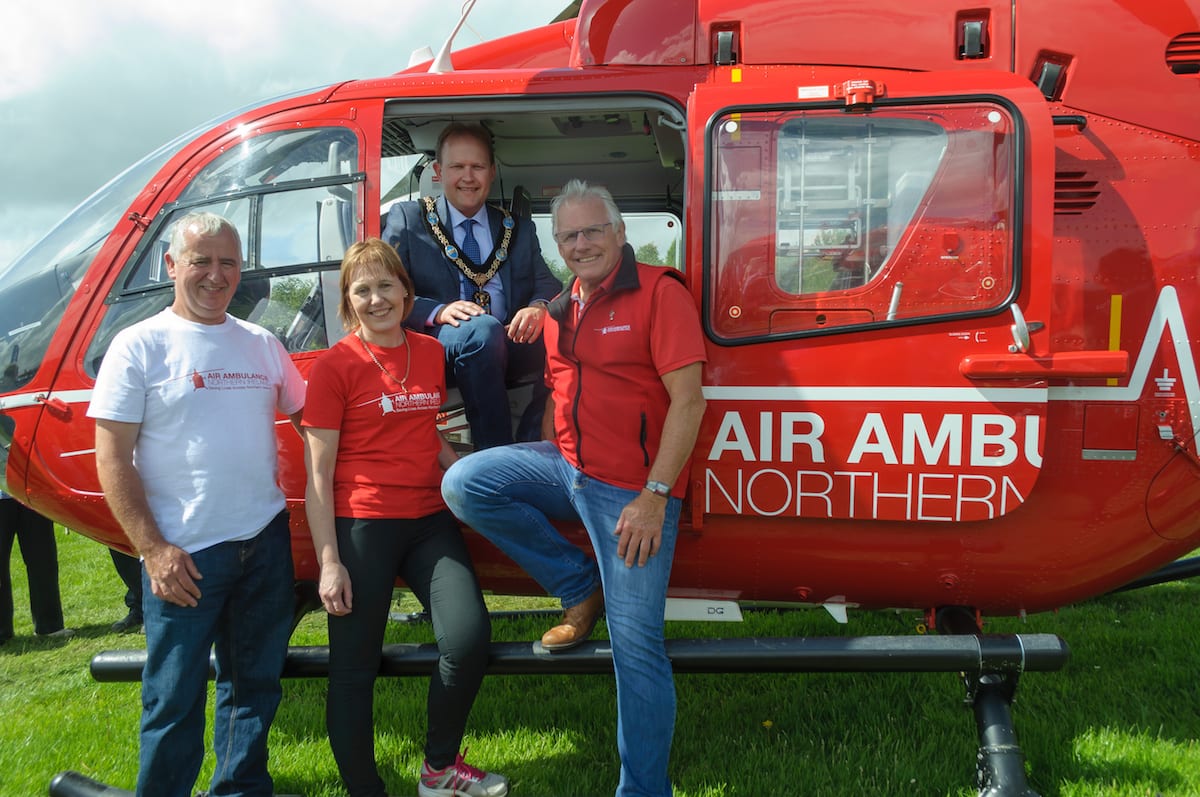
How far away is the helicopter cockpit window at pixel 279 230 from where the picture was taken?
10.1 ft

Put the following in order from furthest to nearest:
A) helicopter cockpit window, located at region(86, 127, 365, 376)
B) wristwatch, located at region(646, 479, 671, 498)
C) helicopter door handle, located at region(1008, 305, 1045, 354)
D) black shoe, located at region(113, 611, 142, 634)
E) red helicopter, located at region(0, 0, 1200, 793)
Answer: black shoe, located at region(113, 611, 142, 634) → helicopter cockpit window, located at region(86, 127, 365, 376) → red helicopter, located at region(0, 0, 1200, 793) → helicopter door handle, located at region(1008, 305, 1045, 354) → wristwatch, located at region(646, 479, 671, 498)

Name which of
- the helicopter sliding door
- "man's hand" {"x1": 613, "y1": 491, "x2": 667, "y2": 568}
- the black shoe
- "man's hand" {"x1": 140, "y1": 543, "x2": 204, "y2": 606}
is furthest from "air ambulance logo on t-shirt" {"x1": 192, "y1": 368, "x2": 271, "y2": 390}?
the black shoe

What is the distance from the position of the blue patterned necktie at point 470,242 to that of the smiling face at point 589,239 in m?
0.63

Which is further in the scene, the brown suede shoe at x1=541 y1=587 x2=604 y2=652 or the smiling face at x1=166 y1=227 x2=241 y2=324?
the brown suede shoe at x1=541 y1=587 x2=604 y2=652

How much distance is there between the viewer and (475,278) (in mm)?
3119

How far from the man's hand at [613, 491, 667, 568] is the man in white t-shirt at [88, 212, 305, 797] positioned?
110 centimetres

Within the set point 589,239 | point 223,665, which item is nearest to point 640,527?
point 589,239

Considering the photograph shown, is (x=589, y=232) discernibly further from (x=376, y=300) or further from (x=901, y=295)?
(x=901, y=295)

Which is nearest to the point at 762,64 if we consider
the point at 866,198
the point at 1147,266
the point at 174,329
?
the point at 866,198

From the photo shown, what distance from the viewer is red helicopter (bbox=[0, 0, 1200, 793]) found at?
2.66 m

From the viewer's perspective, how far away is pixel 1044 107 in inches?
103

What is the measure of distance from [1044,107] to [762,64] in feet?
3.12

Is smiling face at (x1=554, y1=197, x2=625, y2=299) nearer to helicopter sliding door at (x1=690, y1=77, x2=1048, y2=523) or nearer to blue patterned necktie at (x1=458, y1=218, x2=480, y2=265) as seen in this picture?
helicopter sliding door at (x1=690, y1=77, x2=1048, y2=523)

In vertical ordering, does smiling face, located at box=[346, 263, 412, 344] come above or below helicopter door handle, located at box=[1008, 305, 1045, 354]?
above
